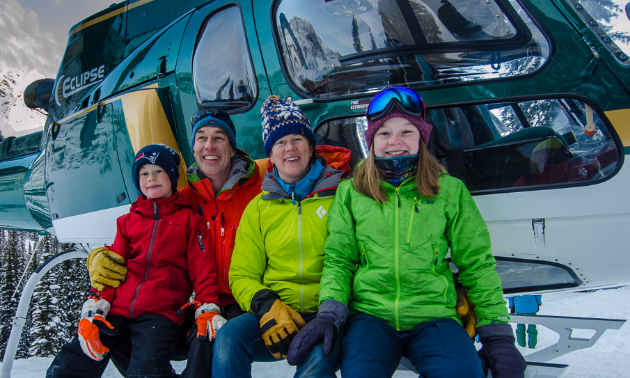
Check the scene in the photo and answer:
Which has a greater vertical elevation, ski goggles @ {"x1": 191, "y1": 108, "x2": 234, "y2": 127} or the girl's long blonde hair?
ski goggles @ {"x1": 191, "y1": 108, "x2": 234, "y2": 127}

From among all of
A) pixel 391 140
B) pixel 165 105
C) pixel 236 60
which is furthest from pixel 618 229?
pixel 165 105

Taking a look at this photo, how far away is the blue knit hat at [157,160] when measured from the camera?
1.96m

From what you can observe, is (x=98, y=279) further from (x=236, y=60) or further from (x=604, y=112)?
(x=604, y=112)

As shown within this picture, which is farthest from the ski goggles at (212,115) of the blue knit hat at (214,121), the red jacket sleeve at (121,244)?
the red jacket sleeve at (121,244)

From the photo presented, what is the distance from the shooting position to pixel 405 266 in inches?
58.2

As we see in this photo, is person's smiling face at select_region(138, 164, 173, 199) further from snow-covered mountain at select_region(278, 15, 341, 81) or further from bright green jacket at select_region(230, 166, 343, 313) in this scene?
snow-covered mountain at select_region(278, 15, 341, 81)

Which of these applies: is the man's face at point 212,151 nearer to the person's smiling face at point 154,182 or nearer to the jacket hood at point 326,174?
the person's smiling face at point 154,182

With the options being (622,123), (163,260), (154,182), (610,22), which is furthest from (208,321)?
(610,22)

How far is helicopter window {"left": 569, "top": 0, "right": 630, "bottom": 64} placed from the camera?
1668mm

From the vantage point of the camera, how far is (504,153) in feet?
6.00

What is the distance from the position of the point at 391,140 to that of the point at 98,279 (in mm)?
1431

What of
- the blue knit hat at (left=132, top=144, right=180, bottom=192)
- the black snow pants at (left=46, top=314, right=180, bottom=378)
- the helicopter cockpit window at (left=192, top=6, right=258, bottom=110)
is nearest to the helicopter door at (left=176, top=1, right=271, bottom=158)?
the helicopter cockpit window at (left=192, top=6, right=258, bottom=110)

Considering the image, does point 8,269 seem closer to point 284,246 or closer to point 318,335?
point 284,246

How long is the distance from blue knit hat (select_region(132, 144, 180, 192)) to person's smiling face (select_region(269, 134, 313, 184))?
0.57 metres
